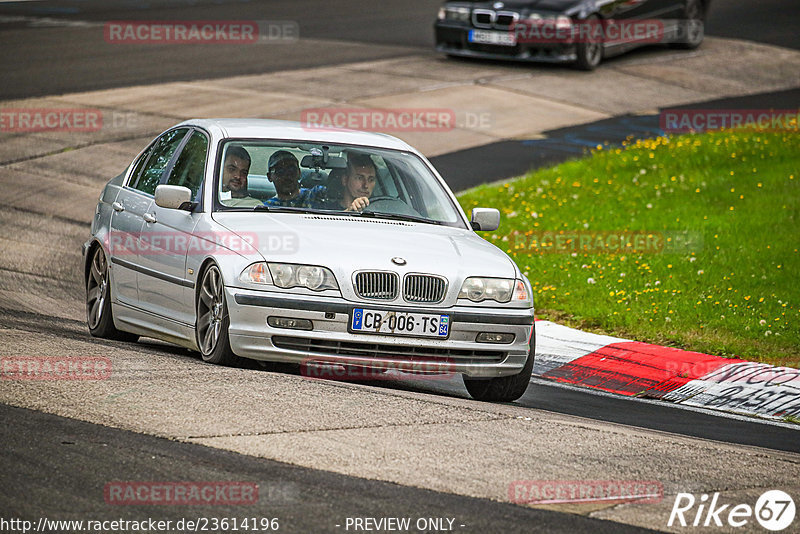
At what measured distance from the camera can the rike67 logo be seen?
5398 mm

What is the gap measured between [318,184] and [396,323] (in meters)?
1.46

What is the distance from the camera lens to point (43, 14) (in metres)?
29.5

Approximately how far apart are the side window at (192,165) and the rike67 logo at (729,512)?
418cm

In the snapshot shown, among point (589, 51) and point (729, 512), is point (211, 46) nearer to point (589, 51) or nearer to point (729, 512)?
point (589, 51)

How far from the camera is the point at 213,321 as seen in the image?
7867mm

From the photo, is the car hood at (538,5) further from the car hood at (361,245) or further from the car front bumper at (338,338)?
the car front bumper at (338,338)

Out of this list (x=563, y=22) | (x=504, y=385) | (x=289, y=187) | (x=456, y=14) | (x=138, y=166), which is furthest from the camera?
(x=456, y=14)

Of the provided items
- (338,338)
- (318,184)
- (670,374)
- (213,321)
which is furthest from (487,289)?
(670,374)

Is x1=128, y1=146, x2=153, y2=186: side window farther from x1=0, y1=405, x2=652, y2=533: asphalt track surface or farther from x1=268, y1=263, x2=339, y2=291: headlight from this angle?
x1=0, y1=405, x2=652, y2=533: asphalt track surface

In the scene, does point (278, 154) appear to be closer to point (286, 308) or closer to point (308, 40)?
point (286, 308)

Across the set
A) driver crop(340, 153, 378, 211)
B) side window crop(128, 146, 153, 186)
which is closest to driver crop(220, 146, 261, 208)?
driver crop(340, 153, 378, 211)

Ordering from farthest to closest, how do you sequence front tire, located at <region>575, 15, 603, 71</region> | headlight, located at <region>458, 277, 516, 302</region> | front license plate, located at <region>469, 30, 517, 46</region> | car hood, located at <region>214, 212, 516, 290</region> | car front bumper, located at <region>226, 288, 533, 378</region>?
front tire, located at <region>575, 15, 603, 71</region> → front license plate, located at <region>469, 30, 517, 46</region> → headlight, located at <region>458, 277, 516, 302</region> → car hood, located at <region>214, 212, 516, 290</region> → car front bumper, located at <region>226, 288, 533, 378</region>

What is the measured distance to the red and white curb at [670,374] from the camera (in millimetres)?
9016

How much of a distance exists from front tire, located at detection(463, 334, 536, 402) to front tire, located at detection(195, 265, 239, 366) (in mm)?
1523
